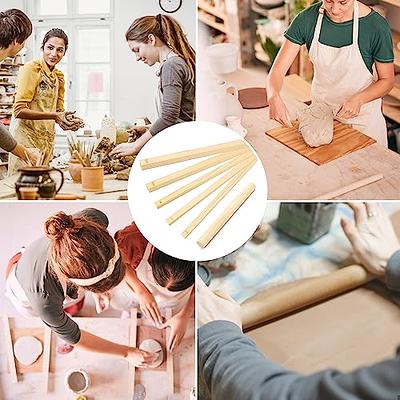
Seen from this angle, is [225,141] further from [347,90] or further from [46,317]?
[46,317]

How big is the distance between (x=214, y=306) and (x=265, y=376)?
0.19 metres

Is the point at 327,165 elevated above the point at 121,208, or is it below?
above

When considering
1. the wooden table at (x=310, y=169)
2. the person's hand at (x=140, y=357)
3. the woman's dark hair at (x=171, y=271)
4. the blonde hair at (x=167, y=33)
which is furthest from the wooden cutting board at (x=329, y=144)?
the person's hand at (x=140, y=357)

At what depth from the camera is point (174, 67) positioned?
1530 millimetres

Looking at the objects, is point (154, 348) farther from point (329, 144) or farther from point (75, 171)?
point (329, 144)

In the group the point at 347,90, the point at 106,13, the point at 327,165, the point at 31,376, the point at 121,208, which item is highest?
the point at 106,13

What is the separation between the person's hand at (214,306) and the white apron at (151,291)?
30 millimetres

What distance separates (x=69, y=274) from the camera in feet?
4.91

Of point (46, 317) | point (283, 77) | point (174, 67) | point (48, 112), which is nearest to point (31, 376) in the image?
point (46, 317)

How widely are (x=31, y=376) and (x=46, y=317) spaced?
0.14 m

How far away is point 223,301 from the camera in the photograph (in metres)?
1.50

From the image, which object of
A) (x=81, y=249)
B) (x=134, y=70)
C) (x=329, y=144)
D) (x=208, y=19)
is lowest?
(x=81, y=249)

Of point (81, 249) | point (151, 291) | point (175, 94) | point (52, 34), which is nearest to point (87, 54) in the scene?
point (52, 34)

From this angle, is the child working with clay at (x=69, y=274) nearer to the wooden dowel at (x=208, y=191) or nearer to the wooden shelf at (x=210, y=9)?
the wooden dowel at (x=208, y=191)
